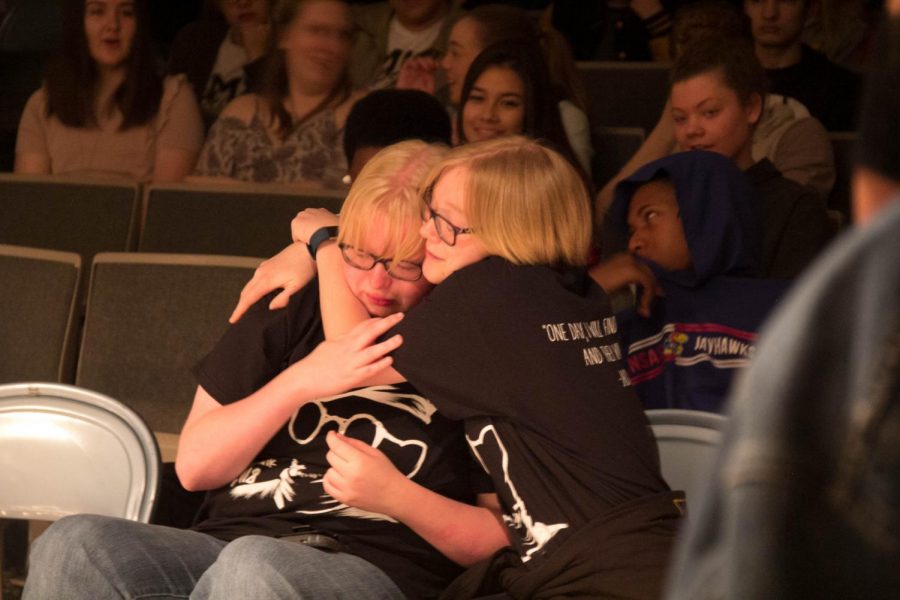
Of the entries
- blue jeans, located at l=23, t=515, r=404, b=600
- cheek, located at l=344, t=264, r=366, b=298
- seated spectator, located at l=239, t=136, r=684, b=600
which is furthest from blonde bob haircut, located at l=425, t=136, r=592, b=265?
blue jeans, located at l=23, t=515, r=404, b=600

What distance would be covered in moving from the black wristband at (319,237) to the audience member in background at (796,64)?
2.27 metres

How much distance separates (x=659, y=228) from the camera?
2615 mm

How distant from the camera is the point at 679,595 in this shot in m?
0.64

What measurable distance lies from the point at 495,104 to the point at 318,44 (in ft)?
2.44

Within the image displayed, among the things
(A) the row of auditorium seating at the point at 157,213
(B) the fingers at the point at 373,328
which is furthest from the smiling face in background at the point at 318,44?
(B) the fingers at the point at 373,328

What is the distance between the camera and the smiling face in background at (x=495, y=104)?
10.8 ft

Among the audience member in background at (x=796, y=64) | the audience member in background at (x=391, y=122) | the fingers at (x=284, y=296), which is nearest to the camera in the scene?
the fingers at (x=284, y=296)

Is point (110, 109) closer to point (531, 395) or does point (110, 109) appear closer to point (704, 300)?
point (704, 300)

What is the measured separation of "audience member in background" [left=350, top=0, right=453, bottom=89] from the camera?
14.6ft

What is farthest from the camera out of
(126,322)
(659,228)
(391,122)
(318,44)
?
(318,44)

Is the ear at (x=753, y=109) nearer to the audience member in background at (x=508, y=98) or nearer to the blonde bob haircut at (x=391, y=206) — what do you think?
the audience member in background at (x=508, y=98)

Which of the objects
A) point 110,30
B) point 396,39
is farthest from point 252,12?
point 110,30

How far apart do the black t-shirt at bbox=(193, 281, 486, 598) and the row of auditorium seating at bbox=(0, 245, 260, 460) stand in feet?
3.45

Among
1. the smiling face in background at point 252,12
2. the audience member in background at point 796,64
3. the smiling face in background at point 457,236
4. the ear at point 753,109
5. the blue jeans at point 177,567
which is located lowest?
the blue jeans at point 177,567
